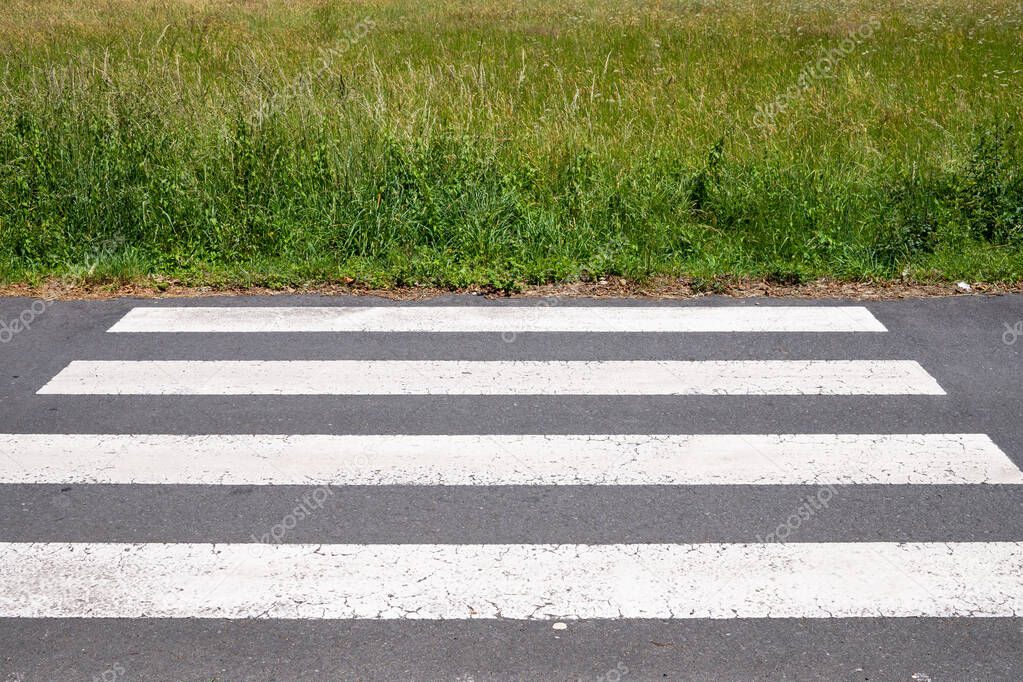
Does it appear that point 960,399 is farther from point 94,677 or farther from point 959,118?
point 959,118

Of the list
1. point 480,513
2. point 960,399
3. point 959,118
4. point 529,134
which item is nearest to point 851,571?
point 480,513

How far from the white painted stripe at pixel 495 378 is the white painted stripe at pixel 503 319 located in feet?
2.14

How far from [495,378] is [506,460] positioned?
1102 mm

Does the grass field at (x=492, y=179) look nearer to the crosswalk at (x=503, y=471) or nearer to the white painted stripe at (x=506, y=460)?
the crosswalk at (x=503, y=471)

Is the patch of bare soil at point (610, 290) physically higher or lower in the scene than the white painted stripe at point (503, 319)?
lower

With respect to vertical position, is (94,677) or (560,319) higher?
(94,677)

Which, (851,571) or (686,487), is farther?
(686,487)

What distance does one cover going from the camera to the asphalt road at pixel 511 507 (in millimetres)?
3766

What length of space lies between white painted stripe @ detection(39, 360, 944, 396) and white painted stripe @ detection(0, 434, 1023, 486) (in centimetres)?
62

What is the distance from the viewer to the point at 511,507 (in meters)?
4.77

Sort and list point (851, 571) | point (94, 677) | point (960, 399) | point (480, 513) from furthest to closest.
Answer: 1. point (960, 399)
2. point (480, 513)
3. point (851, 571)
4. point (94, 677)

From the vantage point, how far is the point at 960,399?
5.95 metres

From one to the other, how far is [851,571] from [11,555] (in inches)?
142

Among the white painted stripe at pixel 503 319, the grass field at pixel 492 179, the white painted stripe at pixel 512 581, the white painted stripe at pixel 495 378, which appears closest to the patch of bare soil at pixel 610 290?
the grass field at pixel 492 179
